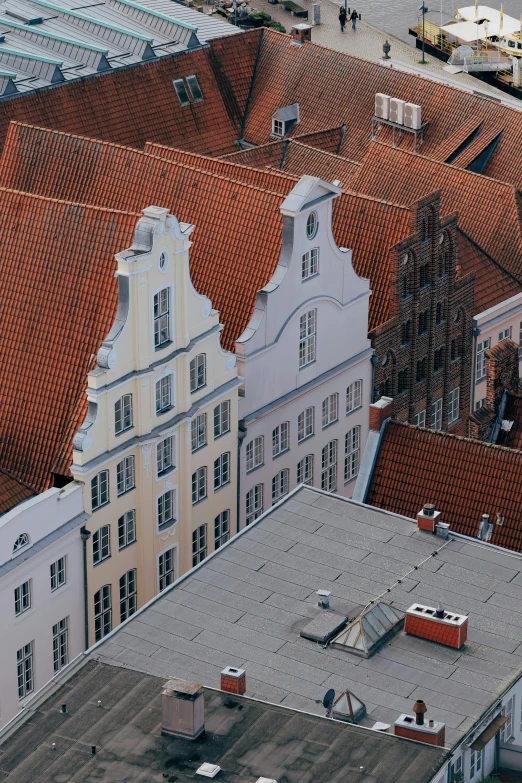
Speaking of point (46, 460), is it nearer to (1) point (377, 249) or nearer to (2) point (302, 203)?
(2) point (302, 203)

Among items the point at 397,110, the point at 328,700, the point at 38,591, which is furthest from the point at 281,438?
the point at 397,110

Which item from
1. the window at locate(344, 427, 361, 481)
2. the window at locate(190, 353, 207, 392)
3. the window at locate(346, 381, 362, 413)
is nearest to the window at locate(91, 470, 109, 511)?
the window at locate(190, 353, 207, 392)

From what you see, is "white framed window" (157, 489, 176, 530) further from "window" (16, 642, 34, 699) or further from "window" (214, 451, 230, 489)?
"window" (16, 642, 34, 699)

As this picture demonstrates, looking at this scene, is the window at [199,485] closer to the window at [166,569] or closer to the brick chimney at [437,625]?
the window at [166,569]

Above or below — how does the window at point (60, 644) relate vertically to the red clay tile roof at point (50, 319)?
below

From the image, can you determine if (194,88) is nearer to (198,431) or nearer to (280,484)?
(280,484)

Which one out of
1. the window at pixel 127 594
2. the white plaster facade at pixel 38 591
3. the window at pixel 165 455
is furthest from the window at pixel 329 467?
the white plaster facade at pixel 38 591
